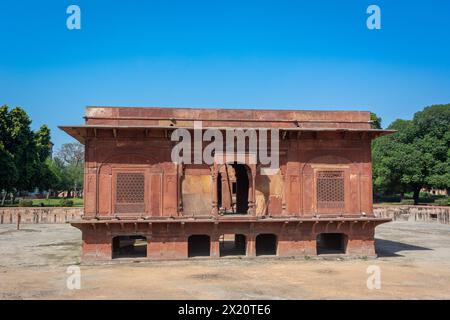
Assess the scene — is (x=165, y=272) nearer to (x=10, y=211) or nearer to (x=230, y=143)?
(x=230, y=143)

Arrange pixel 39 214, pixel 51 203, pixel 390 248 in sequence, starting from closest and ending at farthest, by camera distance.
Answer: pixel 390 248
pixel 39 214
pixel 51 203

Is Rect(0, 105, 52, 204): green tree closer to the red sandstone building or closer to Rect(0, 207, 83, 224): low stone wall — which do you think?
Rect(0, 207, 83, 224): low stone wall

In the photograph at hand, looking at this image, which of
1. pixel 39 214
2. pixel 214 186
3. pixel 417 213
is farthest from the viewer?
pixel 417 213

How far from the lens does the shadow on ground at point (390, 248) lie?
76.2 feet

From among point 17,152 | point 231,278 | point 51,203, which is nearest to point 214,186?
point 231,278

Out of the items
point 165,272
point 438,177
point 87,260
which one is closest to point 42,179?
point 87,260

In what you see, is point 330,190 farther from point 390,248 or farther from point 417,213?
point 417,213

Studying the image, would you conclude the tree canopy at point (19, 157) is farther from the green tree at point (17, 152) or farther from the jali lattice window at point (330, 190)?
the jali lattice window at point (330, 190)

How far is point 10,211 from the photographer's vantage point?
45.5 m

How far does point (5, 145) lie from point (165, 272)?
38.3 m

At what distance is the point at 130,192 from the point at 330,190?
10046 millimetres

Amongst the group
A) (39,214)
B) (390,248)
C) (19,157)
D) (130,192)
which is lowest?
(390,248)

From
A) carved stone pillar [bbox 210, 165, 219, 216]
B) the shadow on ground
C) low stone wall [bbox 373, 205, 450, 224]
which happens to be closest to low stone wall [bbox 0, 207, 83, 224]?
carved stone pillar [bbox 210, 165, 219, 216]

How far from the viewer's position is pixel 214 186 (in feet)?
68.3
